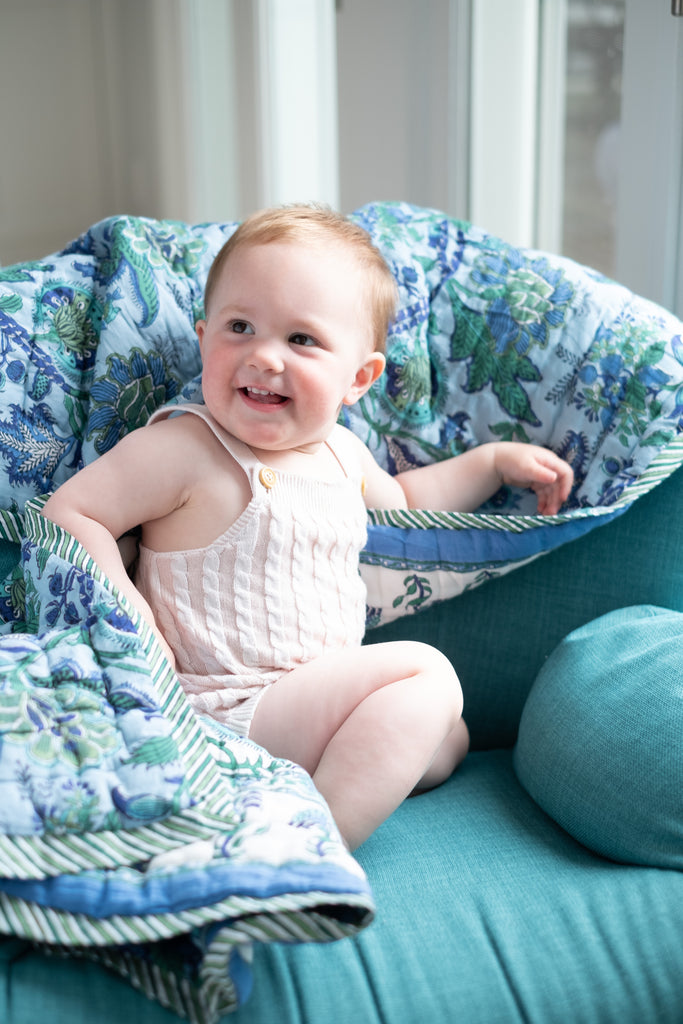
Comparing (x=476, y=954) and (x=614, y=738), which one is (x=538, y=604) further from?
(x=476, y=954)

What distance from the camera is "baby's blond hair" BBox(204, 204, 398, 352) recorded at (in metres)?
1.12

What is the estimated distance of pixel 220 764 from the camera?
0.91m

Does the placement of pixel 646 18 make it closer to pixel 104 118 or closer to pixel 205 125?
pixel 205 125

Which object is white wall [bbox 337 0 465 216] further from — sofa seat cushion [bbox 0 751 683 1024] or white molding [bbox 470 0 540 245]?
sofa seat cushion [bbox 0 751 683 1024]

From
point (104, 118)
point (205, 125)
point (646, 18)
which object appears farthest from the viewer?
point (104, 118)

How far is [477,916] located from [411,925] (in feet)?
0.21

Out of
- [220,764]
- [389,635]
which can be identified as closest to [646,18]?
[389,635]

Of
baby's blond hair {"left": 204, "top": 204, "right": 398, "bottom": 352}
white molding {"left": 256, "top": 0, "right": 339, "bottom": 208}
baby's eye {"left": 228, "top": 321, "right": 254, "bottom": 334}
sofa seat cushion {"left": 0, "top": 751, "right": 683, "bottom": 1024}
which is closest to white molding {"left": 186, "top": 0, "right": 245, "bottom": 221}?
white molding {"left": 256, "top": 0, "right": 339, "bottom": 208}

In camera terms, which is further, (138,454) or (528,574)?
(528,574)

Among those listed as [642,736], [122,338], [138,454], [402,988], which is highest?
[122,338]

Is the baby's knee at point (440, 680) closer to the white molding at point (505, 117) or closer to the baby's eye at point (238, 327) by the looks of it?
the baby's eye at point (238, 327)

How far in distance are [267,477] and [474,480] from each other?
0.30 m

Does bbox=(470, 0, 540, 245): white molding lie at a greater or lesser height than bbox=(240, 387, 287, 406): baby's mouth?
greater

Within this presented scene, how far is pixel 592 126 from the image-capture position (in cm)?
196
